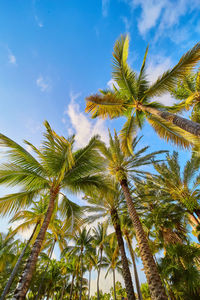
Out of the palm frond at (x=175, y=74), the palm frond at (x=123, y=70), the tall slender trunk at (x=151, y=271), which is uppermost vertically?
the palm frond at (x=123, y=70)

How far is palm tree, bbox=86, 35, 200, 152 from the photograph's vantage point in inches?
201

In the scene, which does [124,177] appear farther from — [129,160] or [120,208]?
[120,208]

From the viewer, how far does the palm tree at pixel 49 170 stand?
533 cm

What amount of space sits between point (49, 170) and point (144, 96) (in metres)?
5.72

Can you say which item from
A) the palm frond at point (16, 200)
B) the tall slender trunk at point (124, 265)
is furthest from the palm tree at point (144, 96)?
the tall slender trunk at point (124, 265)

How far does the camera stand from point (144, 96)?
702 cm

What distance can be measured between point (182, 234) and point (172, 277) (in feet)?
24.2

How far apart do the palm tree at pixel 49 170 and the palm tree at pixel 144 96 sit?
1.92 metres

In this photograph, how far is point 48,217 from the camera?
4906 mm

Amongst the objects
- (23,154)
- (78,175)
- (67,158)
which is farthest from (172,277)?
(23,154)

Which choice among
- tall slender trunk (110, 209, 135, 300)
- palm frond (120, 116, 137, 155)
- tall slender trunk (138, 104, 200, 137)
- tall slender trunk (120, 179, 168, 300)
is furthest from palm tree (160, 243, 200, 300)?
tall slender trunk (138, 104, 200, 137)

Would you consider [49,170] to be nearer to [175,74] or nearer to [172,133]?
[172,133]

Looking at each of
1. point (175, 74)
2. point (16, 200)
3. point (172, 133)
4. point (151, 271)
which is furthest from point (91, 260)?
point (175, 74)

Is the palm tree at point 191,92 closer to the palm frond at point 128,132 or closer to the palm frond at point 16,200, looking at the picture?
the palm frond at point 128,132
